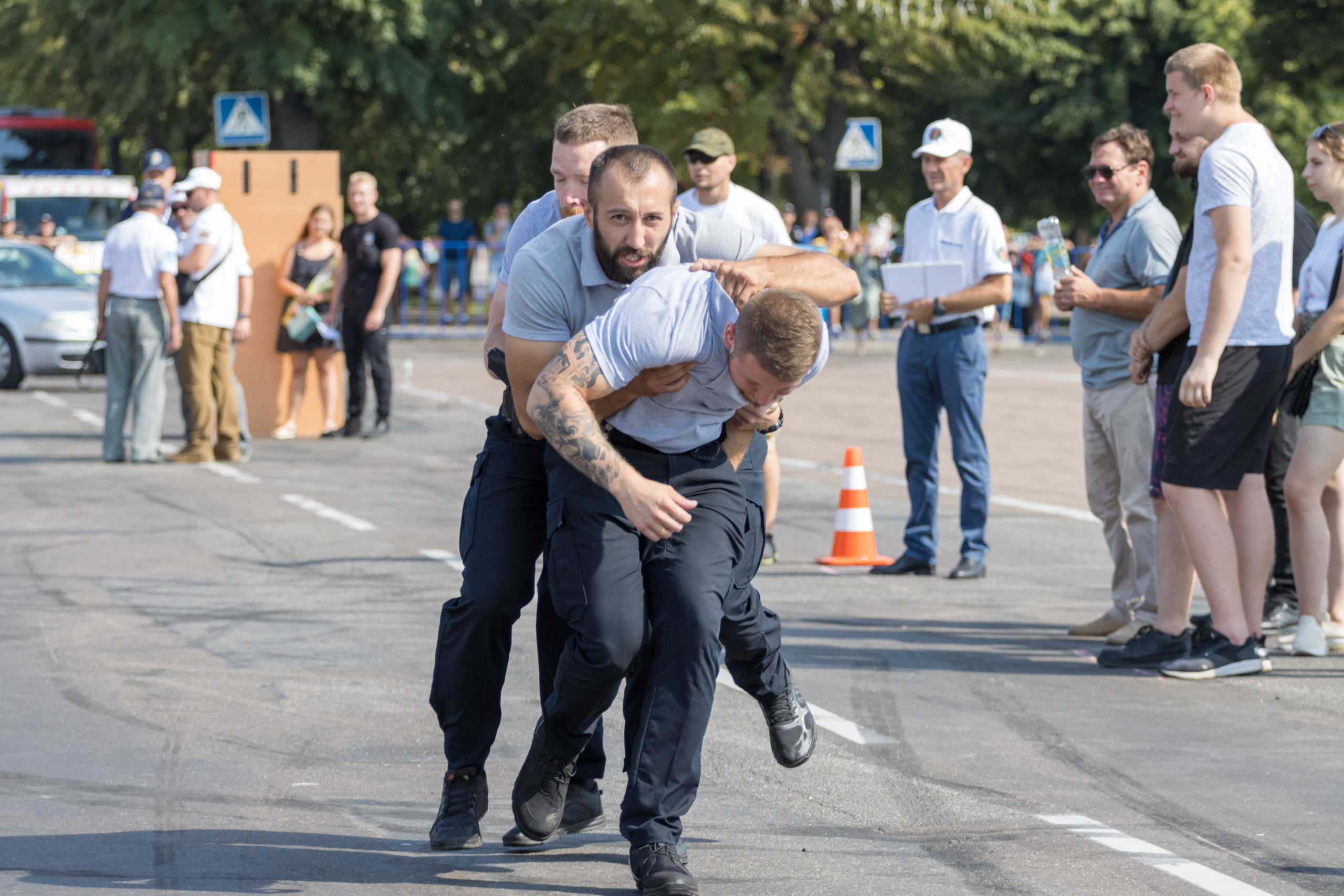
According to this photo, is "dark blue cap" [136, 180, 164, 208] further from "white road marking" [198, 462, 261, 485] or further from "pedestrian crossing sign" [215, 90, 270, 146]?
"pedestrian crossing sign" [215, 90, 270, 146]

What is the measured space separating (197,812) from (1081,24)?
132ft

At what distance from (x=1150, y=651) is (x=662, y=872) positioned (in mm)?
3312

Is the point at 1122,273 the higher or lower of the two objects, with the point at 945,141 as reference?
lower

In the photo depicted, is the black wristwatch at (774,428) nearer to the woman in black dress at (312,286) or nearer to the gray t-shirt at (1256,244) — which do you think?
the gray t-shirt at (1256,244)

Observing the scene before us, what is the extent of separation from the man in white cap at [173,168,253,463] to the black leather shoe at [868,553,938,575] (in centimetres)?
623

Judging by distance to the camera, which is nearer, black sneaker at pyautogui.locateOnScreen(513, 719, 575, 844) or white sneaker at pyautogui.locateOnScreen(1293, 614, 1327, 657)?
black sneaker at pyautogui.locateOnScreen(513, 719, 575, 844)

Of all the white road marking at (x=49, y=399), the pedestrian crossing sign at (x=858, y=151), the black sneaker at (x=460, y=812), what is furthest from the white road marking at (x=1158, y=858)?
the pedestrian crossing sign at (x=858, y=151)

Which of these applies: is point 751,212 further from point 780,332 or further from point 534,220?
point 780,332

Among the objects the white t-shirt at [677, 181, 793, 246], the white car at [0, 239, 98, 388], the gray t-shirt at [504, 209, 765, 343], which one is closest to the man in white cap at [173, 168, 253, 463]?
the white t-shirt at [677, 181, 793, 246]

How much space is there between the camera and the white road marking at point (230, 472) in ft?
40.0

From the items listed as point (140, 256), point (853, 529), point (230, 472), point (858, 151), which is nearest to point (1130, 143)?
point (853, 529)

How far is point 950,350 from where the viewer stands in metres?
8.77

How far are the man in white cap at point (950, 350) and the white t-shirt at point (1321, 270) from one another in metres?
A: 1.70

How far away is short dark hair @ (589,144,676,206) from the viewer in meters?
4.11
